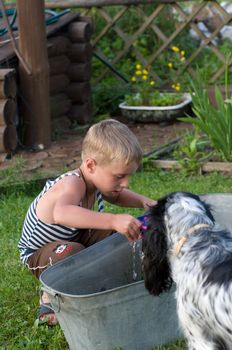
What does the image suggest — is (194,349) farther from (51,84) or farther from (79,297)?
(51,84)

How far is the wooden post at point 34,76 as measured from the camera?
657 cm

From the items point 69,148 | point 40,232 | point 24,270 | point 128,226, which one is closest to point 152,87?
point 69,148

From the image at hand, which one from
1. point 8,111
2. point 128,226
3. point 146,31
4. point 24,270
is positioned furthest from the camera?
point 146,31

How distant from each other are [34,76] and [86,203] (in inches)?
119

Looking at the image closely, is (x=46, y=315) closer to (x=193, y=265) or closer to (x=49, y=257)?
(x=49, y=257)

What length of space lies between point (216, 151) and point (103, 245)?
3.02m

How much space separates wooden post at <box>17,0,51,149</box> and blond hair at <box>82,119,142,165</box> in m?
3.16

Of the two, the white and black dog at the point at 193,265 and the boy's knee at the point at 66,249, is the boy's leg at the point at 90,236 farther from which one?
the white and black dog at the point at 193,265

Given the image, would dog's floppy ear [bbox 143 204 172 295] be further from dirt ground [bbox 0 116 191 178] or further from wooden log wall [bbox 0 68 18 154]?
wooden log wall [bbox 0 68 18 154]

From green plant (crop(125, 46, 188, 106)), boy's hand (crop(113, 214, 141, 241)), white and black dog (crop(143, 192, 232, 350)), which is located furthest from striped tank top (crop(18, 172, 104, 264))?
green plant (crop(125, 46, 188, 106))

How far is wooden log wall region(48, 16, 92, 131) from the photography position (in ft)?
25.3

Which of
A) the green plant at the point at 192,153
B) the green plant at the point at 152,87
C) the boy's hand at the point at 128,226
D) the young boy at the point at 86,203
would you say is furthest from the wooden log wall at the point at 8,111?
the boy's hand at the point at 128,226

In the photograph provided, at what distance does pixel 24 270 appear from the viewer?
4.38 m

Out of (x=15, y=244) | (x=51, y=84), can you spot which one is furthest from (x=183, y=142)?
(x=15, y=244)
